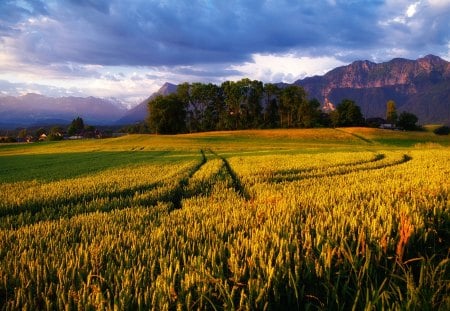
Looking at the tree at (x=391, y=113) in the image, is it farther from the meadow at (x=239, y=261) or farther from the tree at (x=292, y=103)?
the meadow at (x=239, y=261)

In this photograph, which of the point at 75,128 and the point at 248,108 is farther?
the point at 75,128

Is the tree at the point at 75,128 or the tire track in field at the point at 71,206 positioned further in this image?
the tree at the point at 75,128

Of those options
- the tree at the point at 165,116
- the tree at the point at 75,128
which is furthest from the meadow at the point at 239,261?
the tree at the point at 75,128

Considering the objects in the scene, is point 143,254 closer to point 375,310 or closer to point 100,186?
point 375,310

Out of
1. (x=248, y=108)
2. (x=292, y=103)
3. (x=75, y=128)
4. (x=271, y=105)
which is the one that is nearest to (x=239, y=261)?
(x=292, y=103)

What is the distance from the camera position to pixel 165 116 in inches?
5108

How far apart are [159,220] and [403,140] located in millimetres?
85347

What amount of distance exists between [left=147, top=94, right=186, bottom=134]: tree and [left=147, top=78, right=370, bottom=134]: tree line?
387mm

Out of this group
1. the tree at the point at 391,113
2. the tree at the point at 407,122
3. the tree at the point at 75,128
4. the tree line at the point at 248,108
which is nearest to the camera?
the tree line at the point at 248,108

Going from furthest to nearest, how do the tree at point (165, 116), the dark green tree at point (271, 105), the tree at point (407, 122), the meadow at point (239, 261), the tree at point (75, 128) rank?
the tree at point (75, 128) < the tree at point (407, 122) < the dark green tree at point (271, 105) < the tree at point (165, 116) < the meadow at point (239, 261)

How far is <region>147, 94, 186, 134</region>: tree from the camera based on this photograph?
422 feet

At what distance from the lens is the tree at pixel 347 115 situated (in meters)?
142

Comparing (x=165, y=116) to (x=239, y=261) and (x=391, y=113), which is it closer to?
(x=391, y=113)

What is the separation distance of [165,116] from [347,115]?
7308 cm
